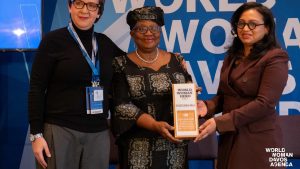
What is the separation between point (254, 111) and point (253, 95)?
4.3 inches

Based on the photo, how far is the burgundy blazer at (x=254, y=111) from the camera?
191cm

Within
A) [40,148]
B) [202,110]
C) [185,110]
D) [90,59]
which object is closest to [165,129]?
[185,110]

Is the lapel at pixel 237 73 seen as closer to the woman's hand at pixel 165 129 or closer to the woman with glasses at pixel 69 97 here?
the woman's hand at pixel 165 129

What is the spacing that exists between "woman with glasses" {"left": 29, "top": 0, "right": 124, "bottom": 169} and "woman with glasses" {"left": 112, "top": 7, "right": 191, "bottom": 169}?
186 mm

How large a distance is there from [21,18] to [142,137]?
166 centimetres

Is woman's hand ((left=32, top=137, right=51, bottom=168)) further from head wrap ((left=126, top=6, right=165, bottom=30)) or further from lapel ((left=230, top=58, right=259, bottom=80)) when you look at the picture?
lapel ((left=230, top=58, right=259, bottom=80))

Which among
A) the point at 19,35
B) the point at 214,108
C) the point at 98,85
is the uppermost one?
the point at 19,35

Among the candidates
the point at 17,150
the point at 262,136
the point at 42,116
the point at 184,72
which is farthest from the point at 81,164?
the point at 17,150

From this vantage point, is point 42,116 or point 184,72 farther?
point 184,72

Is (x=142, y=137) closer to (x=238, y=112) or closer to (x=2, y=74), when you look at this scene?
(x=238, y=112)

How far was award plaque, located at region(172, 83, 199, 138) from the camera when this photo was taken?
6.28ft

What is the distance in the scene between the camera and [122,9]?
123 inches

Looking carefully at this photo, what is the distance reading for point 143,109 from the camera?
2.10 metres

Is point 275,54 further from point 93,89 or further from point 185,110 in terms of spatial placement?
point 93,89
